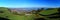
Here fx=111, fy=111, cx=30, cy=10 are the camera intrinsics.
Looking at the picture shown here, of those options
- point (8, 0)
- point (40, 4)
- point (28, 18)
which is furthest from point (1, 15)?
point (40, 4)

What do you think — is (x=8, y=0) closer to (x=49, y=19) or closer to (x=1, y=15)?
(x=1, y=15)

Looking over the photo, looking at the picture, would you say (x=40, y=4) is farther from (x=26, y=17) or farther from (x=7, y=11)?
(x=7, y=11)

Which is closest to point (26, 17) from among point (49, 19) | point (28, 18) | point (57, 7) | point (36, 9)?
point (28, 18)

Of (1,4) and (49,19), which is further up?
(1,4)

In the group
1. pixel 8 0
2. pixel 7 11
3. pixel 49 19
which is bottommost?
pixel 49 19

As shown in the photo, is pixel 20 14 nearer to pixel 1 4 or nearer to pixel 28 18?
pixel 28 18

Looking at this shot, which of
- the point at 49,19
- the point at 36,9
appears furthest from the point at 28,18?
the point at 49,19

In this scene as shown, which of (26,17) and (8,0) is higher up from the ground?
(8,0)
